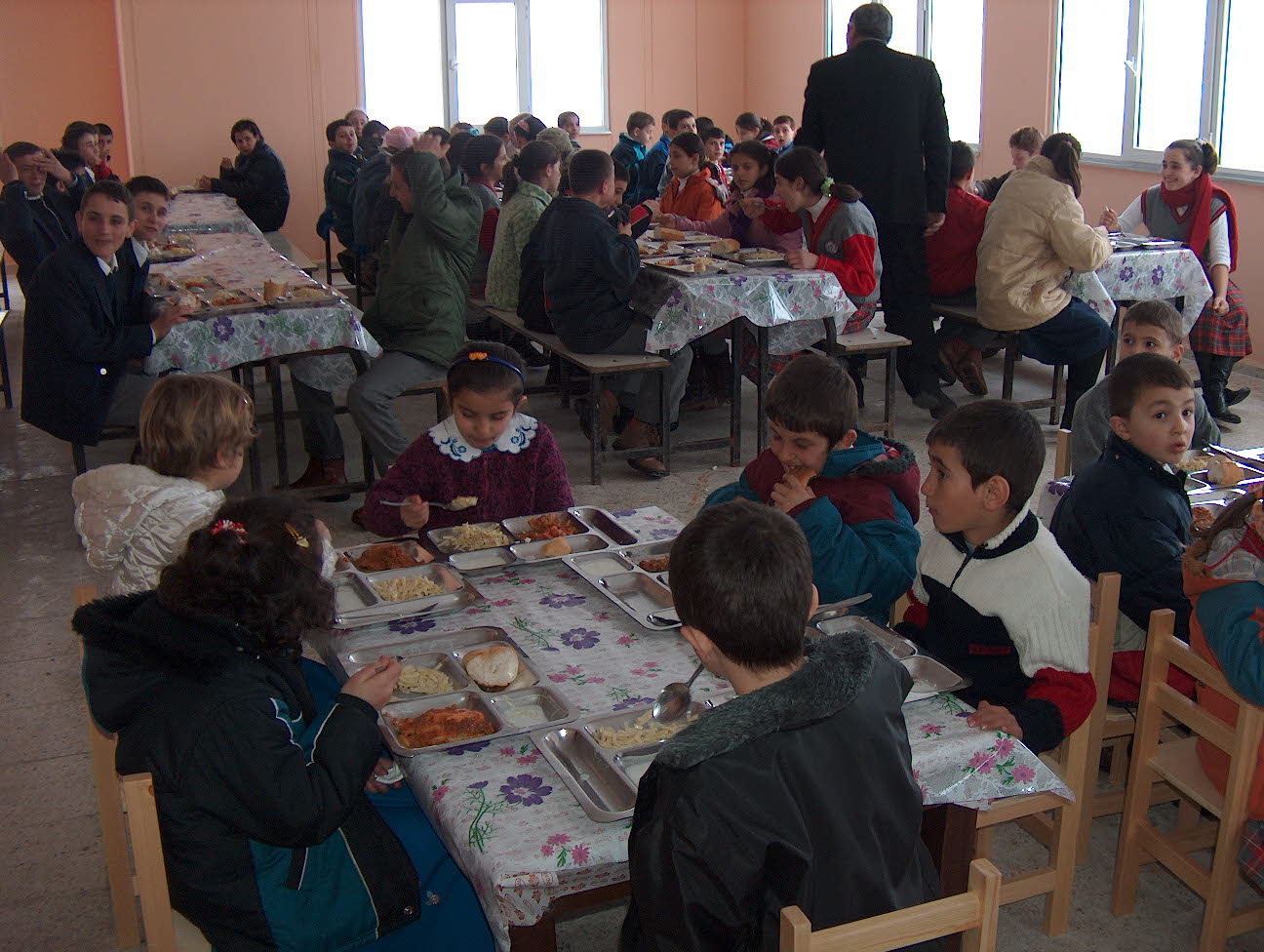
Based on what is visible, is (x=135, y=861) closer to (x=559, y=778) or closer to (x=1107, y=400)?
(x=559, y=778)

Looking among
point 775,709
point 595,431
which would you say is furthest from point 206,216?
point 775,709

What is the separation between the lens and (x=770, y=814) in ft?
4.19

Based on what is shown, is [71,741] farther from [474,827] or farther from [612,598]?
[474,827]

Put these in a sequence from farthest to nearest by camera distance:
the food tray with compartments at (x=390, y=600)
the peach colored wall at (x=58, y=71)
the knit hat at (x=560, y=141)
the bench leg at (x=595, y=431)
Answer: the peach colored wall at (x=58, y=71)
the knit hat at (x=560, y=141)
the bench leg at (x=595, y=431)
the food tray with compartments at (x=390, y=600)

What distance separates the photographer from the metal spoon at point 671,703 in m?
1.80

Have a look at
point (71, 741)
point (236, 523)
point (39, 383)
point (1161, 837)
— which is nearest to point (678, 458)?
point (39, 383)

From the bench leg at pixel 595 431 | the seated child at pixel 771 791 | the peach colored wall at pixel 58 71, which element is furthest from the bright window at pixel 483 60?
the seated child at pixel 771 791

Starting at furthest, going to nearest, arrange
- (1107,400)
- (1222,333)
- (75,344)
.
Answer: (1222,333)
(75,344)
(1107,400)

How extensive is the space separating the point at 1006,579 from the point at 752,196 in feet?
14.6

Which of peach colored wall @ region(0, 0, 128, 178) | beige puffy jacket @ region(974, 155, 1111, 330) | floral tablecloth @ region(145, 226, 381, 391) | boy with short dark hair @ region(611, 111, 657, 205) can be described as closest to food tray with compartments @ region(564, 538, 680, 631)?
floral tablecloth @ region(145, 226, 381, 391)

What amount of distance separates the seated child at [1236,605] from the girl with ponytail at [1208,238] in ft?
13.5

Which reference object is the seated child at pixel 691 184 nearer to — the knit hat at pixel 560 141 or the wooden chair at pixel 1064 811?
the knit hat at pixel 560 141

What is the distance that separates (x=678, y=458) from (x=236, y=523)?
3846 millimetres

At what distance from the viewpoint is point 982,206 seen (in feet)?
19.3
